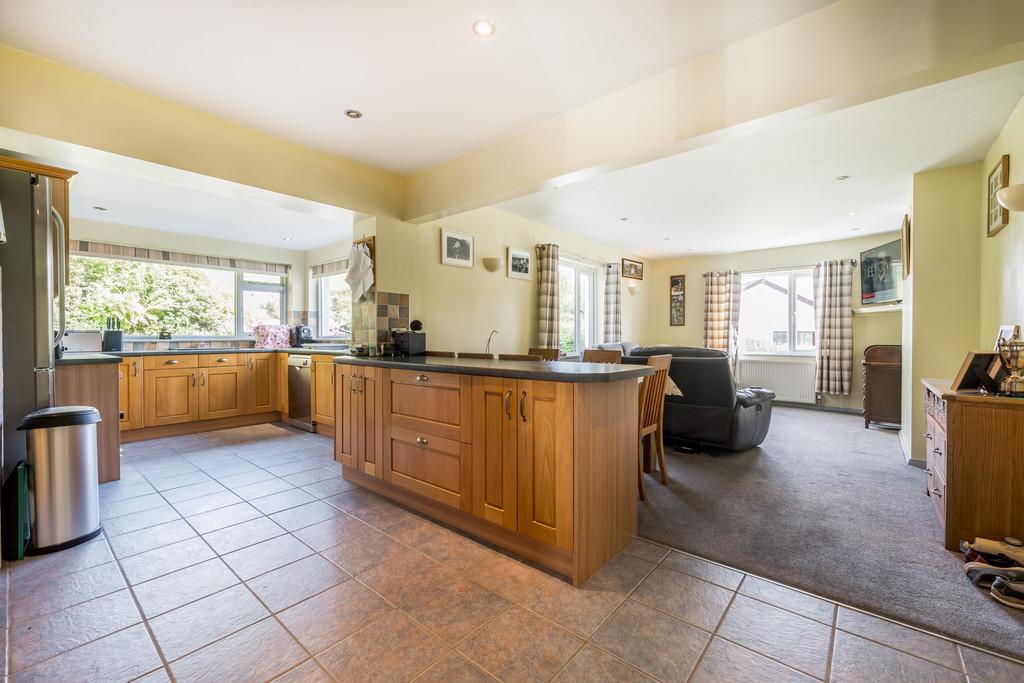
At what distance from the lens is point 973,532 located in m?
2.04

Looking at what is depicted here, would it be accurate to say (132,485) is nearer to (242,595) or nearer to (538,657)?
(242,595)

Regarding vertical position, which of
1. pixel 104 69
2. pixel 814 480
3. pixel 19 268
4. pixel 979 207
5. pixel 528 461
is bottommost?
pixel 814 480

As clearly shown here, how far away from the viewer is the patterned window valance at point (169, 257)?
4.75 metres

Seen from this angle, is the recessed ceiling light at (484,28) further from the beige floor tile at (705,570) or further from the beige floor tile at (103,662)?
the beige floor tile at (103,662)

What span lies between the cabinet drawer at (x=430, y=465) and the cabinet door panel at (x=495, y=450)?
103 millimetres

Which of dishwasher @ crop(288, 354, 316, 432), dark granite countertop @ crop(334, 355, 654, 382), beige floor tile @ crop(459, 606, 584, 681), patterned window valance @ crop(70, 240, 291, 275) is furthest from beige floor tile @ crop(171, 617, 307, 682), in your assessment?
patterned window valance @ crop(70, 240, 291, 275)

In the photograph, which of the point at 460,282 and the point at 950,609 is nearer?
the point at 950,609

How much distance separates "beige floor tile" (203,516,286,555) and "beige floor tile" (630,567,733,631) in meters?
1.90

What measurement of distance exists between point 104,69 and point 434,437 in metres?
2.64

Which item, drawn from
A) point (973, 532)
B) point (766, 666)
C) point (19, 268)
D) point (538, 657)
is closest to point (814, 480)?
point (973, 532)

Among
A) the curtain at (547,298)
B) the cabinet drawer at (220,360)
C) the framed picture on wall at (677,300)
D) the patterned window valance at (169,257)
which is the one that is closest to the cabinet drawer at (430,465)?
the curtain at (547,298)

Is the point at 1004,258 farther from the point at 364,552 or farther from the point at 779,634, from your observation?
the point at 364,552

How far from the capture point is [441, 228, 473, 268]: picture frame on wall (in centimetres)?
416

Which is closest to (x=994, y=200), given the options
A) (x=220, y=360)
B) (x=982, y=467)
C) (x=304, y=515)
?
(x=982, y=467)
